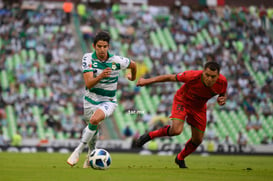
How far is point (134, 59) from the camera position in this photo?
33438 mm

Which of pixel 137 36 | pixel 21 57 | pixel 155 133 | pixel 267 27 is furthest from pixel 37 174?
pixel 267 27

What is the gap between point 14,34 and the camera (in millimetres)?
32344

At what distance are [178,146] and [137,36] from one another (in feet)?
35.1

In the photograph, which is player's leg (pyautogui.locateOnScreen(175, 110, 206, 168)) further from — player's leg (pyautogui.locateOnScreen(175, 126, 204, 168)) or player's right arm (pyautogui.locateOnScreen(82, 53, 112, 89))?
player's right arm (pyautogui.locateOnScreen(82, 53, 112, 89))

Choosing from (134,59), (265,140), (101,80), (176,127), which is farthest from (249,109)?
(101,80)

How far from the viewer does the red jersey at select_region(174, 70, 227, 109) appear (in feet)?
40.8

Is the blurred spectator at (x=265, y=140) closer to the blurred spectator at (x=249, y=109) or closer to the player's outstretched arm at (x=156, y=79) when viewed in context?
the blurred spectator at (x=249, y=109)

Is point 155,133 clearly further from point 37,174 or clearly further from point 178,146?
point 178,146

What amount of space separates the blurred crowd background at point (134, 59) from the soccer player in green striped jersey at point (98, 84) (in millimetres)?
12946

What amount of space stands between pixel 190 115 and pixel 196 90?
29.2 inches

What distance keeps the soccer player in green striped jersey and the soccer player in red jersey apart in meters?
0.96

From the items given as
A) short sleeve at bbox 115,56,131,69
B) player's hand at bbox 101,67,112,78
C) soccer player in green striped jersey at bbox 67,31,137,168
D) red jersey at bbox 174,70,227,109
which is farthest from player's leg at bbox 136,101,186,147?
player's hand at bbox 101,67,112,78

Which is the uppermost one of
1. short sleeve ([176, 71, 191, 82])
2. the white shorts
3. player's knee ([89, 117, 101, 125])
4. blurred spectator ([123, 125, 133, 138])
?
short sleeve ([176, 71, 191, 82])

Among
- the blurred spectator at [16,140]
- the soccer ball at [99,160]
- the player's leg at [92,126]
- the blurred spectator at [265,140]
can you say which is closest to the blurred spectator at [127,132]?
the blurred spectator at [16,140]
